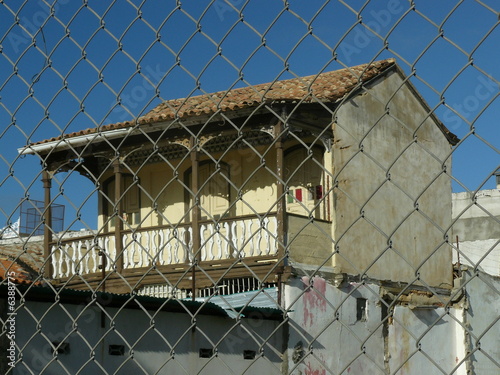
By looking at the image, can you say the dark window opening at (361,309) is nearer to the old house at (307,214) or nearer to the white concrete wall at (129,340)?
the old house at (307,214)

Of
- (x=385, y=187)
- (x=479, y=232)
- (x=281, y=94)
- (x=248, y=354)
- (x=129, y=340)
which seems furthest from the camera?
(x=479, y=232)

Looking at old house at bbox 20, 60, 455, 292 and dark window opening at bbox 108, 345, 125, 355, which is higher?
old house at bbox 20, 60, 455, 292

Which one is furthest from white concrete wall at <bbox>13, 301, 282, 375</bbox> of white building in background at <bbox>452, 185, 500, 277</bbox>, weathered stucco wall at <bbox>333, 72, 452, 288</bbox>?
white building in background at <bbox>452, 185, 500, 277</bbox>

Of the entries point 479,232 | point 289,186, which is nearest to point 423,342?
point 289,186

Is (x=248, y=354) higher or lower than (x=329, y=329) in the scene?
lower

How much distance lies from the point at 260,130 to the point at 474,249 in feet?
37.3

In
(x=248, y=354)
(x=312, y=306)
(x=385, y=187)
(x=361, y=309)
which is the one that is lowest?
(x=248, y=354)

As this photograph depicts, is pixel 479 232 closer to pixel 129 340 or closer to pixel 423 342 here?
A: pixel 423 342

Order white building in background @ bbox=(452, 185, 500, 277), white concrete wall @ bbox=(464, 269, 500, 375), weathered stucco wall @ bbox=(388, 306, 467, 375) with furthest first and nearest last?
white building in background @ bbox=(452, 185, 500, 277), white concrete wall @ bbox=(464, 269, 500, 375), weathered stucco wall @ bbox=(388, 306, 467, 375)

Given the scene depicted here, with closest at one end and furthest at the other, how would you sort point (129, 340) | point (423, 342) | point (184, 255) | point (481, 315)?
point (129, 340), point (184, 255), point (423, 342), point (481, 315)

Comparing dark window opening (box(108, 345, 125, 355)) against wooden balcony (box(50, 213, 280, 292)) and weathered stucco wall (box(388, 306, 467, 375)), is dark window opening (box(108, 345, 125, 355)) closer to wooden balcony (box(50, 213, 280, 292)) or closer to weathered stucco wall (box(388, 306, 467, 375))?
wooden balcony (box(50, 213, 280, 292))

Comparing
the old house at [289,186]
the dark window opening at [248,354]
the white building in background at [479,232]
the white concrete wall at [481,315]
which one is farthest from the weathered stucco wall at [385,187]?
the white building in background at [479,232]

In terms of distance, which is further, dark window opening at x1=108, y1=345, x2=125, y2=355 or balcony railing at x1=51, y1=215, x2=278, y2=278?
balcony railing at x1=51, y1=215, x2=278, y2=278

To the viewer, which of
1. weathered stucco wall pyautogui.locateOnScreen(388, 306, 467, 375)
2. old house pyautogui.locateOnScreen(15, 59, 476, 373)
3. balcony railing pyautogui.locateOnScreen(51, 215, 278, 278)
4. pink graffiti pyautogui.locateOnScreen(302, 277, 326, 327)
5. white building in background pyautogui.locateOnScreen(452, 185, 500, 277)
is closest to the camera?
pink graffiti pyautogui.locateOnScreen(302, 277, 326, 327)
